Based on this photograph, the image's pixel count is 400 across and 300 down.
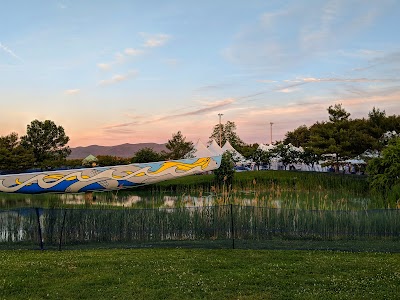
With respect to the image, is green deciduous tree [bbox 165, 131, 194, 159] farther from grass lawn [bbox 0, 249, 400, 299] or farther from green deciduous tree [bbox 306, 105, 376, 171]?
grass lawn [bbox 0, 249, 400, 299]

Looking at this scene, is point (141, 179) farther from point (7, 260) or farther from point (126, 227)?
point (7, 260)

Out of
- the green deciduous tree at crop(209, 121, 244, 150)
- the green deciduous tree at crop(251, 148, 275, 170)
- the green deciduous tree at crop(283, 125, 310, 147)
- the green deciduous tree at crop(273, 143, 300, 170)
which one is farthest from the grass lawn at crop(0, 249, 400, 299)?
the green deciduous tree at crop(209, 121, 244, 150)

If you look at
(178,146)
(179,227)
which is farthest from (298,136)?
(179,227)

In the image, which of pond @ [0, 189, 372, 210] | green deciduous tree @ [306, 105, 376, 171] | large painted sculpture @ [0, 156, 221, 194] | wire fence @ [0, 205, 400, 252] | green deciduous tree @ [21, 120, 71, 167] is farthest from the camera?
green deciduous tree @ [21, 120, 71, 167]

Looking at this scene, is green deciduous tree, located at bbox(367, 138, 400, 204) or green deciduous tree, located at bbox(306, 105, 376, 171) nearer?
green deciduous tree, located at bbox(367, 138, 400, 204)

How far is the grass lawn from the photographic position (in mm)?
5832

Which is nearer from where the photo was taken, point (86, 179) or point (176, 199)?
point (176, 199)

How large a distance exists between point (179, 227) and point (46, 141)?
137 feet

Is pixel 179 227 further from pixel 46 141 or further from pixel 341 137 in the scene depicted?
pixel 46 141

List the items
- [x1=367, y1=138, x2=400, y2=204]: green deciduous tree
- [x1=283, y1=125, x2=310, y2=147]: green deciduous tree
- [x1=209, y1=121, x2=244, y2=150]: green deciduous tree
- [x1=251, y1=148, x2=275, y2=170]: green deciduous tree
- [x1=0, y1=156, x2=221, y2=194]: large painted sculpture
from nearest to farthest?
[x1=367, y1=138, x2=400, y2=204]: green deciduous tree → [x1=0, y1=156, x2=221, y2=194]: large painted sculpture → [x1=251, y1=148, x2=275, y2=170]: green deciduous tree → [x1=283, y1=125, x2=310, y2=147]: green deciduous tree → [x1=209, y1=121, x2=244, y2=150]: green deciduous tree

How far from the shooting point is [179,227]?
406 inches

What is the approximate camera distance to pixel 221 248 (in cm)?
911

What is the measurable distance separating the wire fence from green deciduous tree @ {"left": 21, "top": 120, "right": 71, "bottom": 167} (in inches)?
1499

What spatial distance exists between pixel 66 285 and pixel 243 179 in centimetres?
2241
